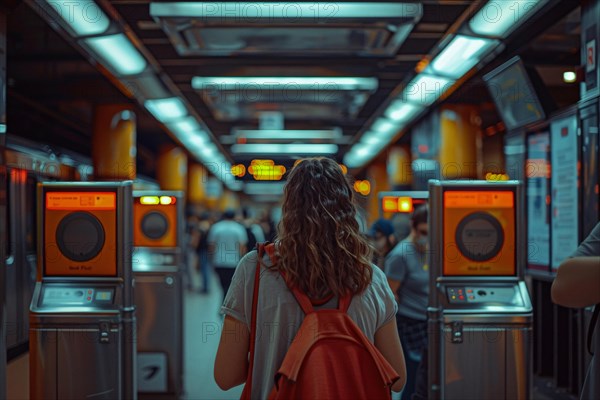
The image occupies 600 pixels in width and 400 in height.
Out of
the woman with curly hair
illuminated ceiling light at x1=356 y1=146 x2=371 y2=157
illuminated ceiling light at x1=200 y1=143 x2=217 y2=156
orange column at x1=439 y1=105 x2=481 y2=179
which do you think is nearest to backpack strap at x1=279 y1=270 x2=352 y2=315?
the woman with curly hair

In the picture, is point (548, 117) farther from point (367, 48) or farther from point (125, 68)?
point (125, 68)

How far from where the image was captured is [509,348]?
4.30 m

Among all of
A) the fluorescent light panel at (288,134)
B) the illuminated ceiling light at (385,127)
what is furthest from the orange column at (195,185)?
the illuminated ceiling light at (385,127)

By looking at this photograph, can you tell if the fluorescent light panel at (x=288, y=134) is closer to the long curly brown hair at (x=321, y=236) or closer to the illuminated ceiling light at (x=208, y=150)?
the illuminated ceiling light at (x=208, y=150)

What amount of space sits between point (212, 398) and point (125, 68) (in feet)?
12.1

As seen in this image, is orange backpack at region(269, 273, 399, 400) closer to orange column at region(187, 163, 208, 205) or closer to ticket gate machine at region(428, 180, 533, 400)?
ticket gate machine at region(428, 180, 533, 400)

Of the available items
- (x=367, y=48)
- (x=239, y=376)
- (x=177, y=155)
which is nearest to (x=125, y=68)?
(x=367, y=48)

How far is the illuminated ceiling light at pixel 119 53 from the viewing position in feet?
21.3

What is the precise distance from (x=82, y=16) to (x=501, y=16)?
10.7 feet

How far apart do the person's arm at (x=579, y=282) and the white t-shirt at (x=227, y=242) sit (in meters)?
6.45

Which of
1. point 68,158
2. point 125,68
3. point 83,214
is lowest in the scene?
point 83,214

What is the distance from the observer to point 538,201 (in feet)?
22.5

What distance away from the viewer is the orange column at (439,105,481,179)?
36.3 ft

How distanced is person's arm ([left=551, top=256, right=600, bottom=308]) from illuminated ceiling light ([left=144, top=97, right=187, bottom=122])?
8498 mm
